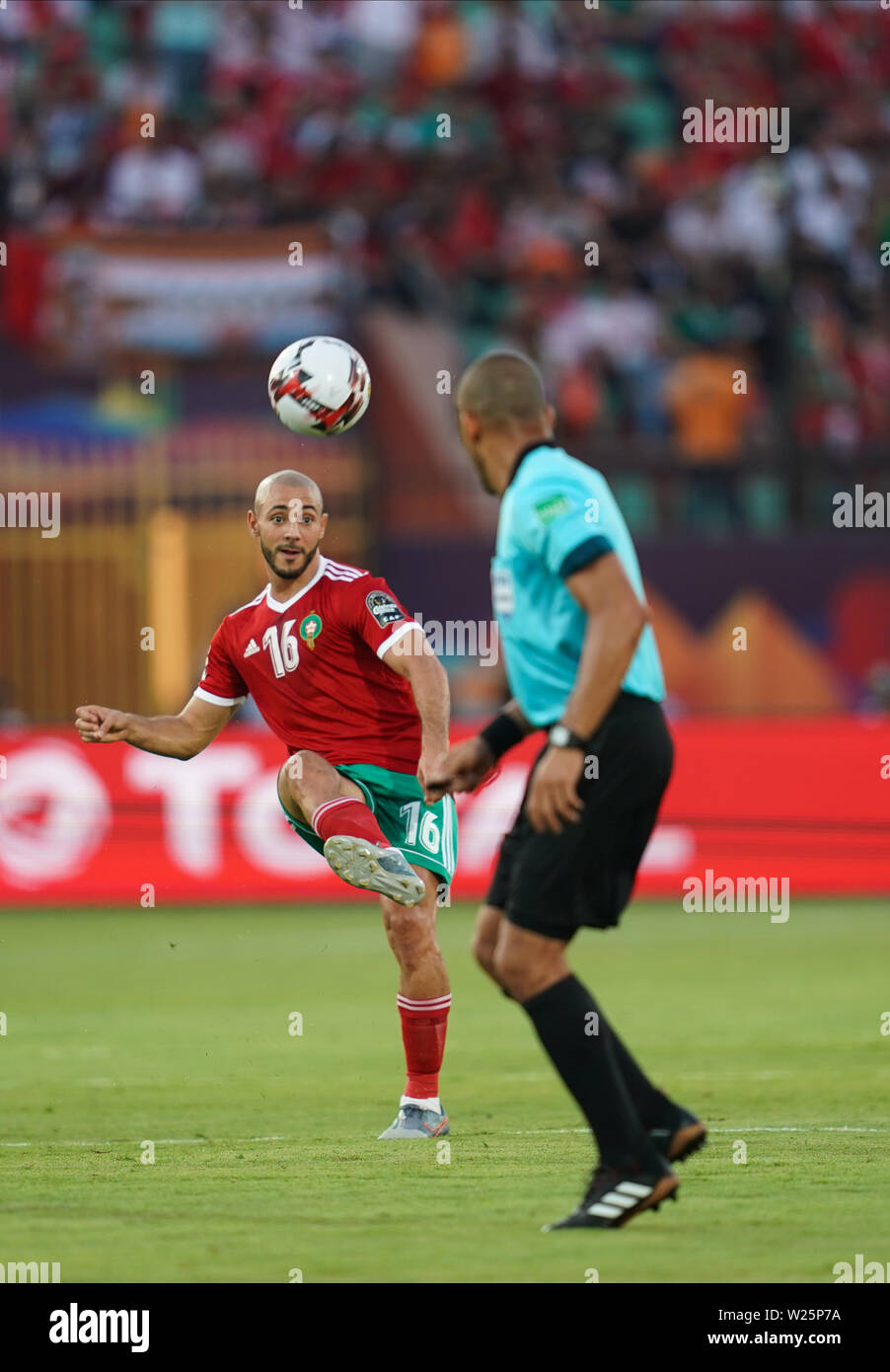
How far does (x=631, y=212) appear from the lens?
81.2 ft

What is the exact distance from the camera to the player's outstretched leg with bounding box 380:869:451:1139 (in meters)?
8.61

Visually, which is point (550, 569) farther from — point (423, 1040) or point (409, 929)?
point (423, 1040)

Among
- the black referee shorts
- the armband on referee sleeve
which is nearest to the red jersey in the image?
the armband on referee sleeve

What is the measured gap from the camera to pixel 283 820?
18312 mm

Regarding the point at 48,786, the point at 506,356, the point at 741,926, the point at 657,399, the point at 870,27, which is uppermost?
the point at 870,27

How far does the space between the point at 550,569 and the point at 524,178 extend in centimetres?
1927

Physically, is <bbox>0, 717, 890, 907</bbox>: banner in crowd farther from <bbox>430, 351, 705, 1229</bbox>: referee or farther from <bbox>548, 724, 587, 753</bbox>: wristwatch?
<bbox>548, 724, 587, 753</bbox>: wristwatch

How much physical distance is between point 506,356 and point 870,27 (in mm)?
22794

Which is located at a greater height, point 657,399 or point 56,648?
point 657,399

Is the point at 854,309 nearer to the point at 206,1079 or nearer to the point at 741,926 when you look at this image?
the point at 741,926

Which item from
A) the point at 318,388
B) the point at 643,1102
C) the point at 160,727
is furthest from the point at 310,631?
the point at 643,1102

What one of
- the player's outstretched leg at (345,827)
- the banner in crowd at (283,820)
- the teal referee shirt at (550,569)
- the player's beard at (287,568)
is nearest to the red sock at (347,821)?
the player's outstretched leg at (345,827)

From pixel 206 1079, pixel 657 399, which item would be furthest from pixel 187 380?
pixel 206 1079

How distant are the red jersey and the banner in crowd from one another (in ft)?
29.5
